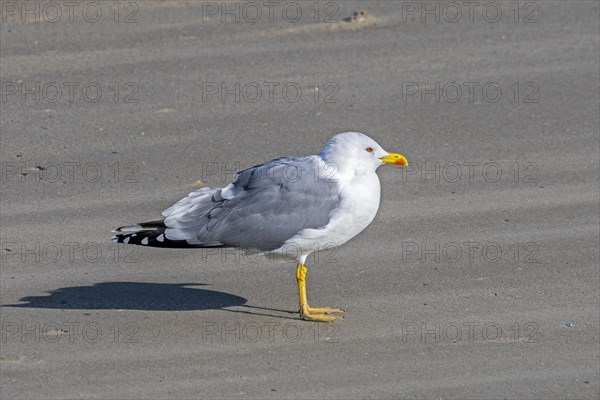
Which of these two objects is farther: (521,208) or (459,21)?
(459,21)

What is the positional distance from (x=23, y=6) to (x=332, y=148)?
276 inches

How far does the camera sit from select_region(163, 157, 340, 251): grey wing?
8070 millimetres

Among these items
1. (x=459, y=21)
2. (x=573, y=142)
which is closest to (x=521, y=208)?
(x=573, y=142)

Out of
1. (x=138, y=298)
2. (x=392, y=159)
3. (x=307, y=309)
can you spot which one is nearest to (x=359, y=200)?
(x=392, y=159)

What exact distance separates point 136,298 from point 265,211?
3.79 ft

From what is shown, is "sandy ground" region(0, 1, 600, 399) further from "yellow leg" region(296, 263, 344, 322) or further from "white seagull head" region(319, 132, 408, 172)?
"white seagull head" region(319, 132, 408, 172)

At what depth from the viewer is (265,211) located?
26.8 ft

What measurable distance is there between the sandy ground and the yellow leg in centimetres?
8

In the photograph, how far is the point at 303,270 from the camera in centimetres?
830

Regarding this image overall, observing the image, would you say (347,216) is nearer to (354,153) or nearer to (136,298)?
(354,153)

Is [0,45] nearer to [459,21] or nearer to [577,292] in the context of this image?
[459,21]

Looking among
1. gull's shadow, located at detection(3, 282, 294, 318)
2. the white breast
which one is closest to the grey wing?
the white breast

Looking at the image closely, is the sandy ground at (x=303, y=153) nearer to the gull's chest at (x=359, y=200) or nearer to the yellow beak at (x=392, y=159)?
the gull's chest at (x=359, y=200)

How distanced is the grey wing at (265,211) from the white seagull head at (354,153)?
0.14 meters
